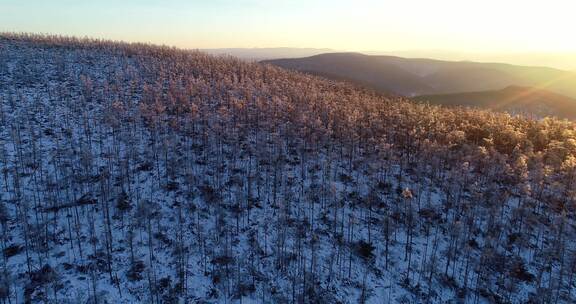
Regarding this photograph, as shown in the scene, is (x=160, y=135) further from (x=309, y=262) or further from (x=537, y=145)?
(x=537, y=145)

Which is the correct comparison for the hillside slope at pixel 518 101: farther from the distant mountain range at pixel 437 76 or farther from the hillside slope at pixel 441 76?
the hillside slope at pixel 441 76

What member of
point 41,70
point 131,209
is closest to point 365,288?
point 131,209

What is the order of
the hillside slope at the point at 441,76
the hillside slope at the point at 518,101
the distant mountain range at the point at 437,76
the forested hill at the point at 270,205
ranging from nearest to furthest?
the forested hill at the point at 270,205 < the hillside slope at the point at 518,101 < the distant mountain range at the point at 437,76 < the hillside slope at the point at 441,76

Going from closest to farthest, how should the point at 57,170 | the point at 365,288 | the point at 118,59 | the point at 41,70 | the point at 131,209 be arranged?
1. the point at 365,288
2. the point at 131,209
3. the point at 57,170
4. the point at 41,70
5. the point at 118,59

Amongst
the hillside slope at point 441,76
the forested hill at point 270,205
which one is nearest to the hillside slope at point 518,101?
the forested hill at point 270,205

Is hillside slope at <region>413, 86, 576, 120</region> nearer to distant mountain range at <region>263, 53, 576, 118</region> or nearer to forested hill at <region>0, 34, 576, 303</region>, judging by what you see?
distant mountain range at <region>263, 53, 576, 118</region>

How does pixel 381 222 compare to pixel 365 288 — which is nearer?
pixel 365 288

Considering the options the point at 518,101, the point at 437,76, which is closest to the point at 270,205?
the point at 518,101

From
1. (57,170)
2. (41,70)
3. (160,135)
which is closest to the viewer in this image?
(57,170)
